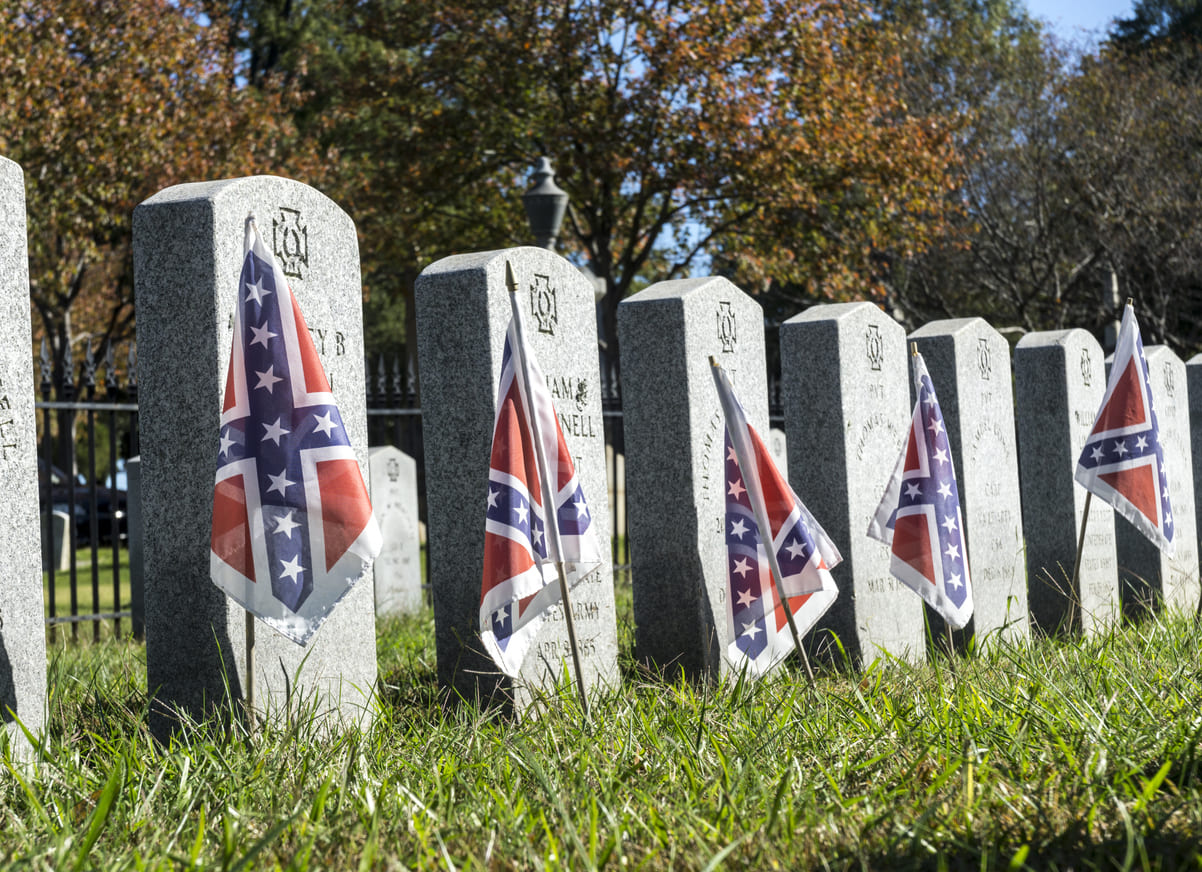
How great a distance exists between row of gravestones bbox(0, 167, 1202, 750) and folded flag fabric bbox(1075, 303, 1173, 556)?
70 cm

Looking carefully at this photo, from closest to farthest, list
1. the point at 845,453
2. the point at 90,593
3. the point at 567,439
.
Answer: the point at 567,439, the point at 845,453, the point at 90,593

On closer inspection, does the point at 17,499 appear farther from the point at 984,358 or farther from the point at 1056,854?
the point at 984,358

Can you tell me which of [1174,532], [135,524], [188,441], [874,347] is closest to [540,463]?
[188,441]

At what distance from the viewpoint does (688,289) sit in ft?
19.0

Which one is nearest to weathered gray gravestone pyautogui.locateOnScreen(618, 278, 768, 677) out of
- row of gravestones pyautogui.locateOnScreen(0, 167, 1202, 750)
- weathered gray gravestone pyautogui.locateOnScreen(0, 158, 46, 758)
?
row of gravestones pyautogui.locateOnScreen(0, 167, 1202, 750)

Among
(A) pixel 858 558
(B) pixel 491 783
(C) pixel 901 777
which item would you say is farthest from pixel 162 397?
(A) pixel 858 558

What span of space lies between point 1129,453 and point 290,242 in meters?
4.74

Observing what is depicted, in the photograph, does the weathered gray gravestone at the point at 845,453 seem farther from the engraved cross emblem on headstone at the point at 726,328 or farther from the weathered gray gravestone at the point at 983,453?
the weathered gray gravestone at the point at 983,453

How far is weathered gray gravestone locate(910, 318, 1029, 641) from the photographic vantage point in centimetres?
722

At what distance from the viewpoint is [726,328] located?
19.8 ft

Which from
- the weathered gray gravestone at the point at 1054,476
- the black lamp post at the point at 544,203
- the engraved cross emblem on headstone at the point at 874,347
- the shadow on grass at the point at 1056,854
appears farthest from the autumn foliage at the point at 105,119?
the shadow on grass at the point at 1056,854

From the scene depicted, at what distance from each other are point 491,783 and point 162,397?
5.60 feet

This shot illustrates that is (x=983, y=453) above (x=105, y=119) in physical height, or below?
below

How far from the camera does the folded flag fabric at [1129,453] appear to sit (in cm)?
688
